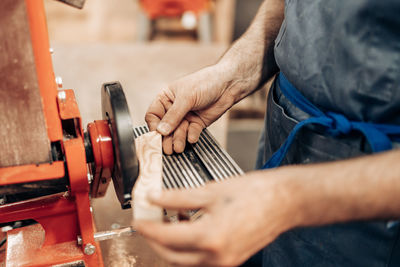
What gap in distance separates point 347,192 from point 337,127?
21cm

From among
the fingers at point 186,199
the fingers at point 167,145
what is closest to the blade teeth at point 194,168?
the fingers at point 167,145

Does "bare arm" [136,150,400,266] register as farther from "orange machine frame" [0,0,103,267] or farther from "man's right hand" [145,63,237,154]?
"man's right hand" [145,63,237,154]

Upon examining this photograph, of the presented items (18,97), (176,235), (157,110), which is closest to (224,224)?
(176,235)

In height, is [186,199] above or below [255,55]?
below

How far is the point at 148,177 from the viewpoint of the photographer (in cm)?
71

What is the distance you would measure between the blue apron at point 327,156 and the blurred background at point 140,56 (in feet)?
1.36

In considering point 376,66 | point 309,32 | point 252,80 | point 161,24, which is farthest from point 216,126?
point 161,24

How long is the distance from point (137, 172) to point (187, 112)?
0.30 m

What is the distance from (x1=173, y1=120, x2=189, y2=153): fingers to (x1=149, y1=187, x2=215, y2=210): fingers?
1.02 feet

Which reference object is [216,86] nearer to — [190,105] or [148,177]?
[190,105]

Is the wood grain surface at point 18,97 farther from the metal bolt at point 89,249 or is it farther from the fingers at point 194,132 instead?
the fingers at point 194,132

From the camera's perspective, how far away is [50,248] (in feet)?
2.63

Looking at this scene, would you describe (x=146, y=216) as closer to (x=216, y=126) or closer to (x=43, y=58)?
(x=43, y=58)

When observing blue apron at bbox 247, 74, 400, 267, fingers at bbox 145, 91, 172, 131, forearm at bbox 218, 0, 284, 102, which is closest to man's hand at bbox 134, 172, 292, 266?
blue apron at bbox 247, 74, 400, 267
